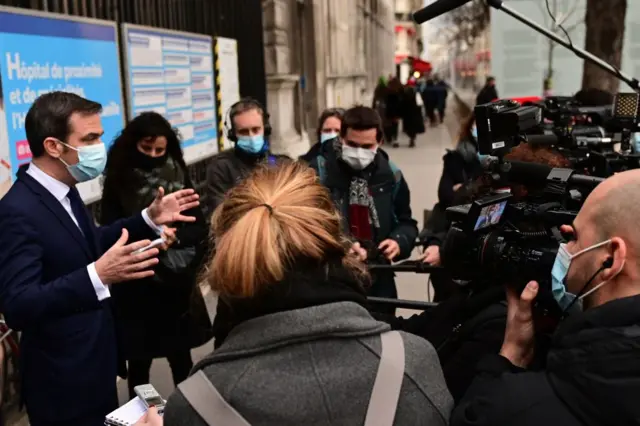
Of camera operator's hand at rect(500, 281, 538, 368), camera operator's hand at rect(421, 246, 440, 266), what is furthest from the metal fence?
camera operator's hand at rect(500, 281, 538, 368)

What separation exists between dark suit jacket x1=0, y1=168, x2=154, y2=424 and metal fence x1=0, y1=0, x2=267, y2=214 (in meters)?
2.00

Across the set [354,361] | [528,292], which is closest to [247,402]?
[354,361]

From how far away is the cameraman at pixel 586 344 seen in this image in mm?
1240

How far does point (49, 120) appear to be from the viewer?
8.19 ft

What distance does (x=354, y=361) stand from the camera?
1323mm

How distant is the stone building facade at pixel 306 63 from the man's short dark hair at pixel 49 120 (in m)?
7.71

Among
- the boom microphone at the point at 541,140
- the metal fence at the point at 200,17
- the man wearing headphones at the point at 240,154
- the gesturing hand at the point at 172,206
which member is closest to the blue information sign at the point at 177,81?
the metal fence at the point at 200,17

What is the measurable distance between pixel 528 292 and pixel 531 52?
13958mm

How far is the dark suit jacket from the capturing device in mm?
2287

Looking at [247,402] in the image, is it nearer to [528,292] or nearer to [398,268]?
[528,292]

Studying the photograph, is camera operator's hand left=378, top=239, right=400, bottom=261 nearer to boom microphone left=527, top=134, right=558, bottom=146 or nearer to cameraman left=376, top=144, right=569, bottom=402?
boom microphone left=527, top=134, right=558, bottom=146

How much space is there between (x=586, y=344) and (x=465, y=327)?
20.3 inches

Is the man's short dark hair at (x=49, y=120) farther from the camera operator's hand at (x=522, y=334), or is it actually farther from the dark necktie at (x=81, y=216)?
the camera operator's hand at (x=522, y=334)

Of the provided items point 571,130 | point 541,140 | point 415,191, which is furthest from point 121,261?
point 415,191
